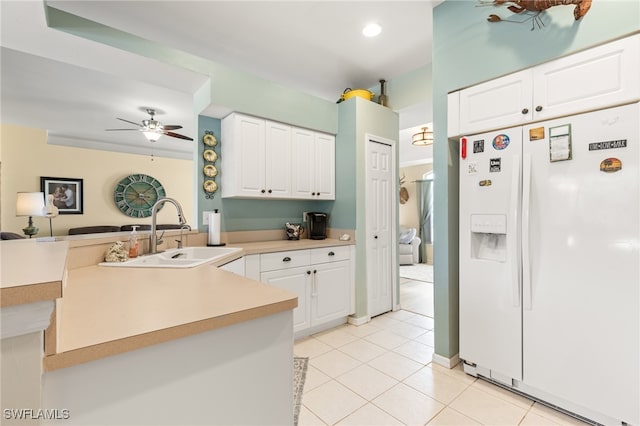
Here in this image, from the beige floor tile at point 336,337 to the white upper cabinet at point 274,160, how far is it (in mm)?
1425

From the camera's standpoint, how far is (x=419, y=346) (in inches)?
101

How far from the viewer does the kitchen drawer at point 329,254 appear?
111 inches

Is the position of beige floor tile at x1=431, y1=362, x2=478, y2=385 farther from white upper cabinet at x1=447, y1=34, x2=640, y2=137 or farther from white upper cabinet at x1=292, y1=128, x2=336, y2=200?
white upper cabinet at x1=292, y1=128, x2=336, y2=200

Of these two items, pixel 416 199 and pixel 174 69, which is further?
pixel 416 199

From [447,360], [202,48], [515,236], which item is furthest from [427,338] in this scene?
[202,48]

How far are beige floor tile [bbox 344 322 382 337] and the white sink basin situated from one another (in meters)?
1.48

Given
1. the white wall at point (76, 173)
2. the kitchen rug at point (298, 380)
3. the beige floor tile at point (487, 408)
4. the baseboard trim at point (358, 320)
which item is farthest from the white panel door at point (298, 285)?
the white wall at point (76, 173)

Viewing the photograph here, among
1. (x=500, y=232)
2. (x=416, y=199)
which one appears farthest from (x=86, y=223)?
(x=416, y=199)

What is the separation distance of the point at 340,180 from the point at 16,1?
2.72 meters

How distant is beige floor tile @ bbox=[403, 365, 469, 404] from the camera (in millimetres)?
1868

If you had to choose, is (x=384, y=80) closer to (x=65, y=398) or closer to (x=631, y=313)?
(x=631, y=313)

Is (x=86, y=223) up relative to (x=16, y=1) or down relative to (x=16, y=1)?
down

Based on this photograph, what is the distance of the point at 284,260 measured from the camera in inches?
103

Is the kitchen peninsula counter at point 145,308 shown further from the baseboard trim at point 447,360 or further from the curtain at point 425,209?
the curtain at point 425,209
